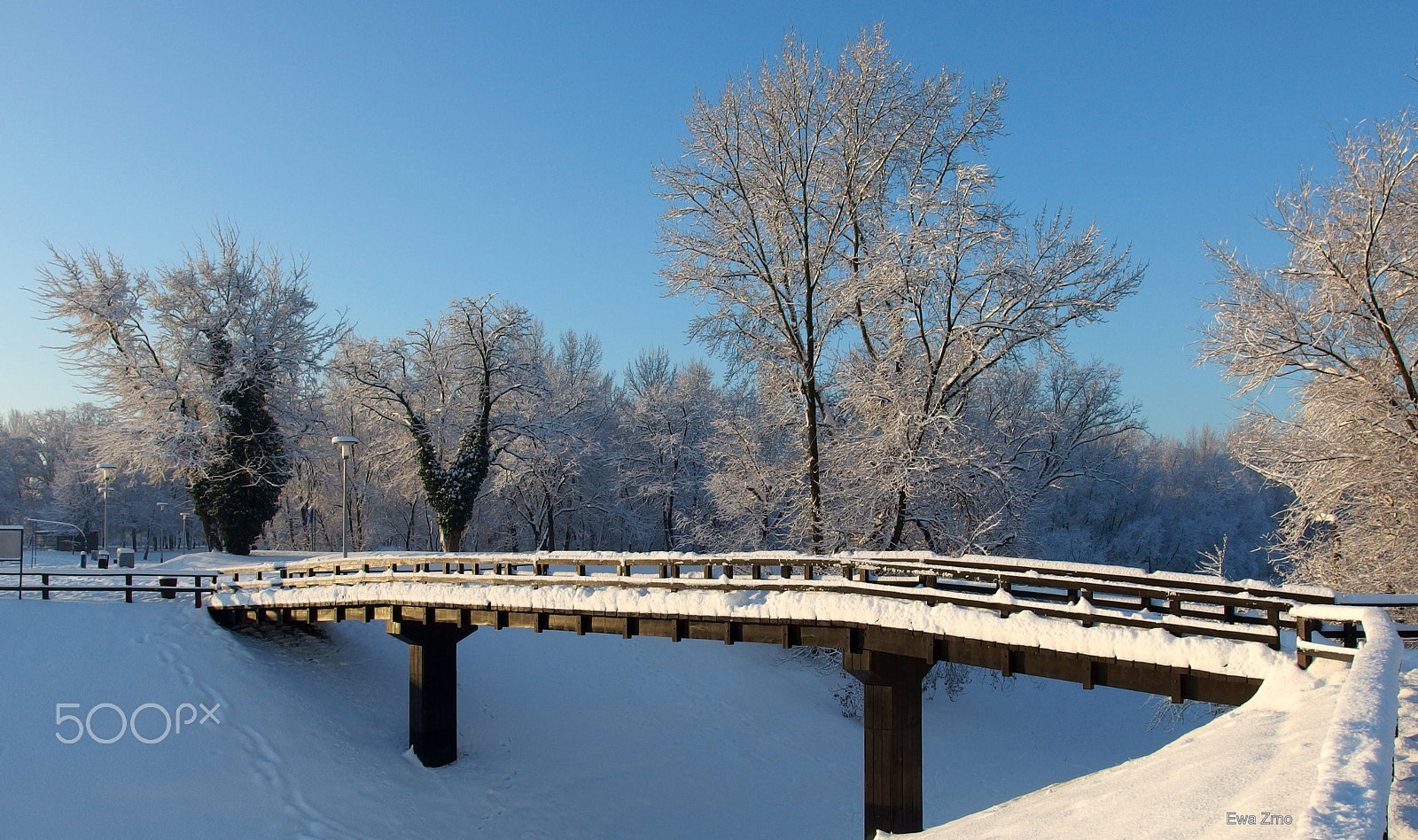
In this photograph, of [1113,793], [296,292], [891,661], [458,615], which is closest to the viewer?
[1113,793]

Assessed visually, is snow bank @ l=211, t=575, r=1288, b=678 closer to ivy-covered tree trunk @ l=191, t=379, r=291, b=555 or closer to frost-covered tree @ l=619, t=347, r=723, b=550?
ivy-covered tree trunk @ l=191, t=379, r=291, b=555

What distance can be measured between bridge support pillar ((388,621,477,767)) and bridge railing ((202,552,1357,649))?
4.33ft

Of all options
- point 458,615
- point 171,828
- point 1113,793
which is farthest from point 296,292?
point 1113,793

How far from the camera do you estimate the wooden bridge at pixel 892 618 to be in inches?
327

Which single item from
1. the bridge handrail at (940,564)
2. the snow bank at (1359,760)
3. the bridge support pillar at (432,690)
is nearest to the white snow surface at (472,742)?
the bridge support pillar at (432,690)

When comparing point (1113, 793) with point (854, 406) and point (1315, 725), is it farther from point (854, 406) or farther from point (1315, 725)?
point (854, 406)

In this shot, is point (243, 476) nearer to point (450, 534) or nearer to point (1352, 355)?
point (450, 534)

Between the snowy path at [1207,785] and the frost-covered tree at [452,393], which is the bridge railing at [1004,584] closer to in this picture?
the snowy path at [1207,785]

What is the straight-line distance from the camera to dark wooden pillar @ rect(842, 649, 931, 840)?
11.2 metres

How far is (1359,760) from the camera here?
124 inches

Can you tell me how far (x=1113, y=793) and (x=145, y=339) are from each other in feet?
116

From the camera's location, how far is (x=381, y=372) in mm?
36250

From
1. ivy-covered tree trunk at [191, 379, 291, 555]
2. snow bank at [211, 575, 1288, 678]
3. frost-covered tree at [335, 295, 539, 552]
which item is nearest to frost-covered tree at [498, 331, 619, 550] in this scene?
frost-covered tree at [335, 295, 539, 552]

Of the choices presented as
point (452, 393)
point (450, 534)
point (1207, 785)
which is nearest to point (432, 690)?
point (1207, 785)
